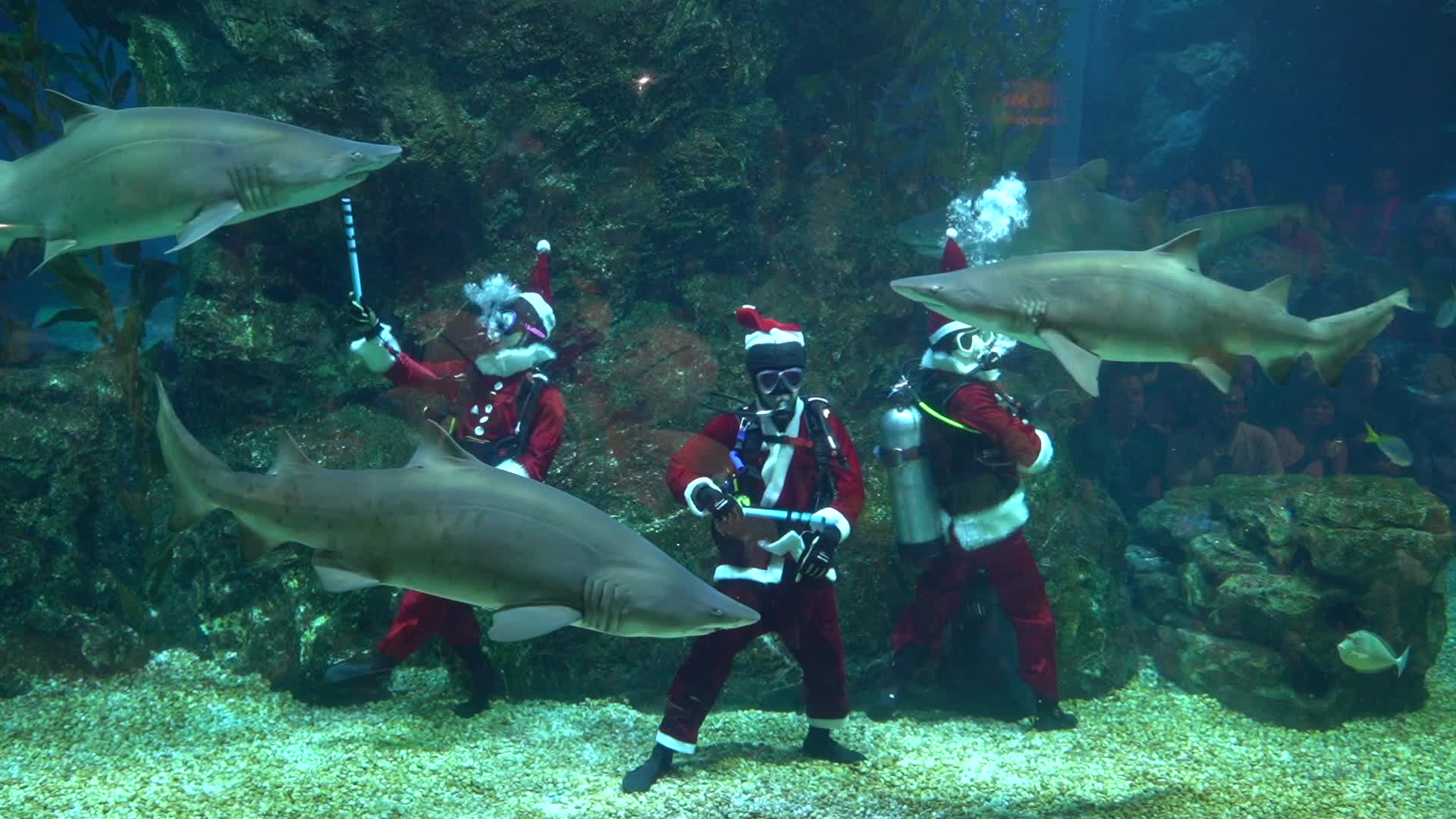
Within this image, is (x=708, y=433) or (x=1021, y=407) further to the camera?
(x=1021, y=407)

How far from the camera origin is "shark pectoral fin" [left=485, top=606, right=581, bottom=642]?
2779 millimetres

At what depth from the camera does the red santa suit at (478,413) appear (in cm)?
481

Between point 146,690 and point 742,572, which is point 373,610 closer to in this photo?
point 146,690

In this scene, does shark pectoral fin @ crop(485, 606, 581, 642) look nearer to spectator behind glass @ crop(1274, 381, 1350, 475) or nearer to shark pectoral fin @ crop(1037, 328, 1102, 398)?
shark pectoral fin @ crop(1037, 328, 1102, 398)

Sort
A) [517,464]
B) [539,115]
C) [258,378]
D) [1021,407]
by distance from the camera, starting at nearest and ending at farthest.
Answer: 1. [517,464]
2. [1021,407]
3. [258,378]
4. [539,115]

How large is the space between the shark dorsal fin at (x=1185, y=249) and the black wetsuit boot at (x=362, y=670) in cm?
468

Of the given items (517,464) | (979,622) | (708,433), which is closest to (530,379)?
(517,464)

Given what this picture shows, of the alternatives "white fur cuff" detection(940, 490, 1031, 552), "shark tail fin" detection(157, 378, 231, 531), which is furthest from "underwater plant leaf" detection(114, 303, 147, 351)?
"white fur cuff" detection(940, 490, 1031, 552)

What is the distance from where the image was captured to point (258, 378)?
628 cm

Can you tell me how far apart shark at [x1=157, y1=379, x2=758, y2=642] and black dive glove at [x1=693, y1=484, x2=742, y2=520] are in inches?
36.0

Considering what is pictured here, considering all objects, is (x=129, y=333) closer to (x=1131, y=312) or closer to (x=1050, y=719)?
(x=1131, y=312)

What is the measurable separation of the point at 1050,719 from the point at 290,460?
4.80 m

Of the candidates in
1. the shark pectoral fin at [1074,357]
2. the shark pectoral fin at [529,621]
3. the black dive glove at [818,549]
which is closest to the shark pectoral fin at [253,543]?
the shark pectoral fin at [529,621]

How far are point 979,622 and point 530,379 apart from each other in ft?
11.7
